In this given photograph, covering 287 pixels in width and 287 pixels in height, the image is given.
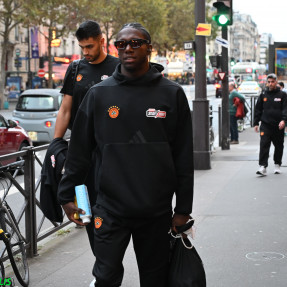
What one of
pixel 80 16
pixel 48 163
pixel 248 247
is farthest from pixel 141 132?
pixel 80 16

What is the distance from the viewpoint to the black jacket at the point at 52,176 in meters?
4.35

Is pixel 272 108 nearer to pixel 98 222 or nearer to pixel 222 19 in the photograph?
pixel 222 19

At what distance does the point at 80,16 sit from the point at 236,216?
3727 cm

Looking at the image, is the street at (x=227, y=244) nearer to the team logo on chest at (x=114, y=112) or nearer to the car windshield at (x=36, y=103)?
the team logo on chest at (x=114, y=112)

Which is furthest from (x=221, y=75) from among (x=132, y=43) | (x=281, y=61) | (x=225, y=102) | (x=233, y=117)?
(x=132, y=43)

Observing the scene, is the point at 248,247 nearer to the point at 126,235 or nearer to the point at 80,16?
the point at 126,235

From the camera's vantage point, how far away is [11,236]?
562cm

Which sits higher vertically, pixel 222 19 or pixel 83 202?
pixel 222 19

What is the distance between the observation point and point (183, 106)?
12.2 feet

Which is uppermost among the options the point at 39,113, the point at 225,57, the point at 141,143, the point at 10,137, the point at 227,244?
the point at 225,57

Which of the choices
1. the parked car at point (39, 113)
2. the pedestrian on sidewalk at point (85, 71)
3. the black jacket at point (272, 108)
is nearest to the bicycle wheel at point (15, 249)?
the pedestrian on sidewalk at point (85, 71)

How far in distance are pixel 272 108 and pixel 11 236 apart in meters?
7.46

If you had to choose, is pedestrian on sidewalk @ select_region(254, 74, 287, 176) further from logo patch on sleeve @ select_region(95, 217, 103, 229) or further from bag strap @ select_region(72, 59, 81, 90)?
logo patch on sleeve @ select_region(95, 217, 103, 229)

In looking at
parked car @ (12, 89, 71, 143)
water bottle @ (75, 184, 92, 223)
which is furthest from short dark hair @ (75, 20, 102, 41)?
parked car @ (12, 89, 71, 143)
